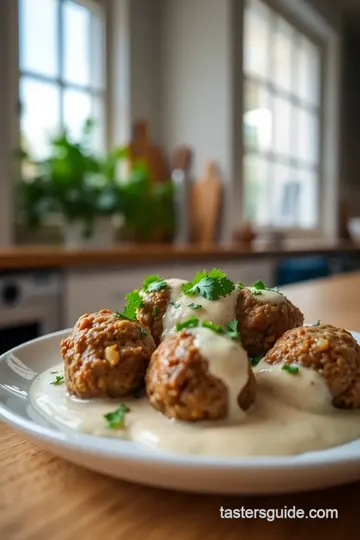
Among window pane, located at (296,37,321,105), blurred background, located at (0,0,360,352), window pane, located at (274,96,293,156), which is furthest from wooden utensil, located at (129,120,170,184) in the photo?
window pane, located at (296,37,321,105)

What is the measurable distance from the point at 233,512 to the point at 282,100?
4.60m

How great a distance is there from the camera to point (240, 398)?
0.49 metres

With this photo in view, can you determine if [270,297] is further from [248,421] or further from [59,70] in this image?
[59,70]

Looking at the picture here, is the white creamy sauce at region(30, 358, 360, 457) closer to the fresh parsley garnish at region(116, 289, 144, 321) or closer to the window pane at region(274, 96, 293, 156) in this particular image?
the fresh parsley garnish at region(116, 289, 144, 321)

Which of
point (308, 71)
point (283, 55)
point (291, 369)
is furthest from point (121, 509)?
point (308, 71)

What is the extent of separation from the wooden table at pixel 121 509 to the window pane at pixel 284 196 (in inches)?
156

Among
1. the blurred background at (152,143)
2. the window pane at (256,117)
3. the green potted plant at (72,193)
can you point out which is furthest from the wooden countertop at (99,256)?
the window pane at (256,117)

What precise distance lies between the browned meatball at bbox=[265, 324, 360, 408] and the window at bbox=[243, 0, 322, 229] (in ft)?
11.5

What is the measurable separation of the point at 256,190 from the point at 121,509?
410 centimetres

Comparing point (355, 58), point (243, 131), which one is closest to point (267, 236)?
point (243, 131)

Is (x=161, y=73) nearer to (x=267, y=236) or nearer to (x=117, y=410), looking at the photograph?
(x=267, y=236)

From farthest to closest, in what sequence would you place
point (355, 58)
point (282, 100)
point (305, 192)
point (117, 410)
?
1. point (355, 58)
2. point (305, 192)
3. point (282, 100)
4. point (117, 410)

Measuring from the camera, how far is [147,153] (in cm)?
360

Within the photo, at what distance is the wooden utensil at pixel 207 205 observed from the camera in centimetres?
369
